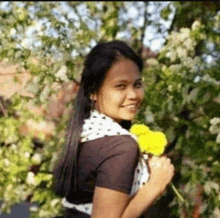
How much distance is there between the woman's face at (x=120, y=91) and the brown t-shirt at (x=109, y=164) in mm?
176

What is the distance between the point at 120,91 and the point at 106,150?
0.91 ft

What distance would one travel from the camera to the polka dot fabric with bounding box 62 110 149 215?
1.36m

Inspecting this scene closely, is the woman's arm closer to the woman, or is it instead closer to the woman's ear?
the woman

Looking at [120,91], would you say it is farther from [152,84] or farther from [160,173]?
[152,84]

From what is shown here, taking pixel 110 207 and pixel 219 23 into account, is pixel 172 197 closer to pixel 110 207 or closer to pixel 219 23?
pixel 219 23

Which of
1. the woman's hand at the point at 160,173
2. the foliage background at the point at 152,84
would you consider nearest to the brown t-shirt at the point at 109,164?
the woman's hand at the point at 160,173

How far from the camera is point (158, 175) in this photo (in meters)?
1.42

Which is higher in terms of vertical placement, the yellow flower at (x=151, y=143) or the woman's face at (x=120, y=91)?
the woman's face at (x=120, y=91)

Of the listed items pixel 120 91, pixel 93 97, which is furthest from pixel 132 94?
pixel 93 97

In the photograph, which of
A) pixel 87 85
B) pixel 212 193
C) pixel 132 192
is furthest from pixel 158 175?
pixel 212 193

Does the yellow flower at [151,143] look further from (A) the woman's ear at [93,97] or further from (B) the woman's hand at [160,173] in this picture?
(A) the woman's ear at [93,97]

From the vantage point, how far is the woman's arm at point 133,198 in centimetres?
122

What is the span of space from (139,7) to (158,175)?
2869 millimetres

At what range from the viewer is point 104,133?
1364 millimetres
